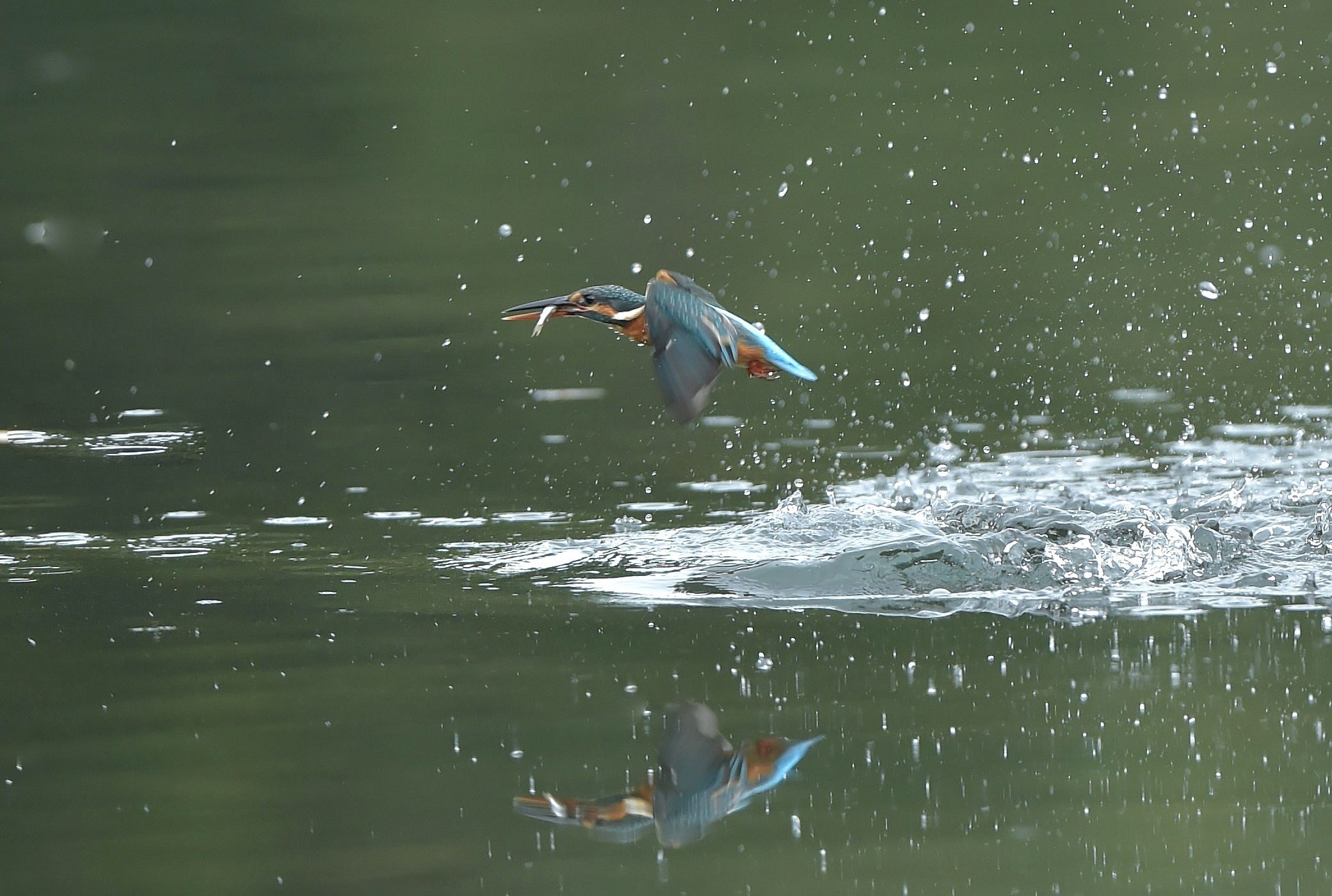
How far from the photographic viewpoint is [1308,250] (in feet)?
26.9

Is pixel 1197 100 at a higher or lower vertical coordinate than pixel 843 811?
higher

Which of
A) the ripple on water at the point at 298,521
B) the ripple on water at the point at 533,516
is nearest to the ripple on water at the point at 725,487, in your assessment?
the ripple on water at the point at 533,516

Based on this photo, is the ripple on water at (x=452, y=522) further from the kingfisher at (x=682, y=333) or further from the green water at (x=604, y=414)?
the kingfisher at (x=682, y=333)

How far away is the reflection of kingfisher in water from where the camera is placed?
3184 millimetres

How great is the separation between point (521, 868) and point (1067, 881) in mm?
836

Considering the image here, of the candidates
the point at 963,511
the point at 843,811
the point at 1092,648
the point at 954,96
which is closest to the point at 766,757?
the point at 843,811

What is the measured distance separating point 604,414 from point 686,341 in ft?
6.87

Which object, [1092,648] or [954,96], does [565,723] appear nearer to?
[1092,648]

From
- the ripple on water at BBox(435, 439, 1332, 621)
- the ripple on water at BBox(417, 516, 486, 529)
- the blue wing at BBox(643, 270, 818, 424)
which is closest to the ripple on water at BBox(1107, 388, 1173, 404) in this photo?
the ripple on water at BBox(435, 439, 1332, 621)

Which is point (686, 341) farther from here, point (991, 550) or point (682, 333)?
point (991, 550)

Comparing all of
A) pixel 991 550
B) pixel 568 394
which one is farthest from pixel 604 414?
pixel 991 550

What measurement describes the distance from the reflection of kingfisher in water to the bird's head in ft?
5.64

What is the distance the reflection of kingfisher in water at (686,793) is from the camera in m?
3.18

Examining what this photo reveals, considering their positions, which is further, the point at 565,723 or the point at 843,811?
the point at 565,723
